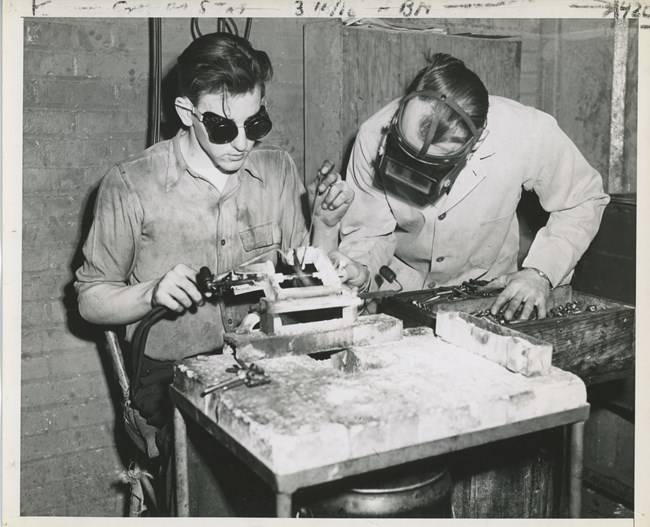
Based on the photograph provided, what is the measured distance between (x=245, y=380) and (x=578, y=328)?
4.57 feet

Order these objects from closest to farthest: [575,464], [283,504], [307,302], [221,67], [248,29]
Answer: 1. [283,504]
2. [575,464]
3. [307,302]
4. [221,67]
5. [248,29]

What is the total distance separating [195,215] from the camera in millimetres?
2797

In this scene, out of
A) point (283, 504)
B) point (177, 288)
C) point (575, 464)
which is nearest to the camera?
point (283, 504)

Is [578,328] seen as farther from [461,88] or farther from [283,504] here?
[283,504]

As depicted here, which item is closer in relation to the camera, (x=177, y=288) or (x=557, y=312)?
(x=177, y=288)

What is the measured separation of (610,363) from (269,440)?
5.60 feet

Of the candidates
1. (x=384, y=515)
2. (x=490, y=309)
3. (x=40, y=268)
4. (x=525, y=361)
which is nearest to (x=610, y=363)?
(x=490, y=309)

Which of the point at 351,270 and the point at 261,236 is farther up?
the point at 261,236

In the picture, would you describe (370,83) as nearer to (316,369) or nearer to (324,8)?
(324,8)

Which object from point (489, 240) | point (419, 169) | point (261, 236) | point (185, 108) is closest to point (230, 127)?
point (185, 108)

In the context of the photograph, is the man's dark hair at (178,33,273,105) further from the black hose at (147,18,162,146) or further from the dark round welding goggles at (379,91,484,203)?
the dark round welding goggles at (379,91,484,203)

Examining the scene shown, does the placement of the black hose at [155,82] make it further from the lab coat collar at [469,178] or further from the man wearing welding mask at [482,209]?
the lab coat collar at [469,178]

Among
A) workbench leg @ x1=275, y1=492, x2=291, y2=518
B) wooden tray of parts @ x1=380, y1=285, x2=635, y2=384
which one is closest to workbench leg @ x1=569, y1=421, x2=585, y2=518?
wooden tray of parts @ x1=380, y1=285, x2=635, y2=384

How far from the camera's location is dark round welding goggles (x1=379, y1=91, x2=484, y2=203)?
2.65 meters
